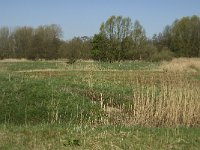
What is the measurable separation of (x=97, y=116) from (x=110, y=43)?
4156 centimetres

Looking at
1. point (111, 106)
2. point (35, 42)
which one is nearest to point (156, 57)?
point (35, 42)

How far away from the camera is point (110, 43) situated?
54188 millimetres

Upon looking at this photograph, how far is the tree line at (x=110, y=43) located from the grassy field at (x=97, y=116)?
33567 mm

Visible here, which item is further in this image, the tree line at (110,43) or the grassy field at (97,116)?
the tree line at (110,43)

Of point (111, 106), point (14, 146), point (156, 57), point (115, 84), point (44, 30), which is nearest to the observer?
point (14, 146)

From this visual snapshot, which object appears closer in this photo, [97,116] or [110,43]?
[97,116]

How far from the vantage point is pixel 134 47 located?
187ft

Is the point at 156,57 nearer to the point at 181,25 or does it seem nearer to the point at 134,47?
the point at 134,47

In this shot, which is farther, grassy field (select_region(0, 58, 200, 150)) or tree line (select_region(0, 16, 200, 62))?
tree line (select_region(0, 16, 200, 62))

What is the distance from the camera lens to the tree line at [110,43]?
178 ft

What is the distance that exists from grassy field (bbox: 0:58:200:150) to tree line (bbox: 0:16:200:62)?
3357 centimetres

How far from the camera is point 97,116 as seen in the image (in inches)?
513

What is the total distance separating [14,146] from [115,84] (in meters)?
12.3

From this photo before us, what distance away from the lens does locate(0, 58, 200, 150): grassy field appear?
332 inches
